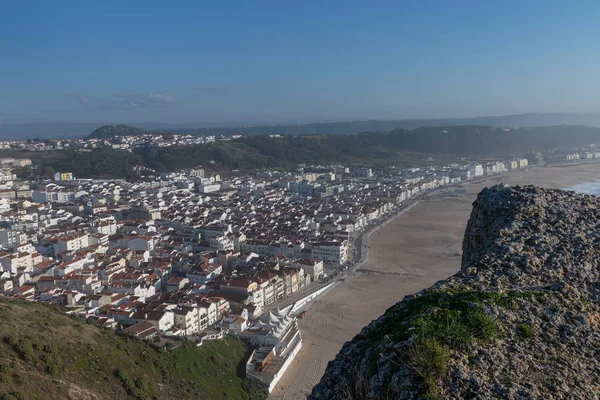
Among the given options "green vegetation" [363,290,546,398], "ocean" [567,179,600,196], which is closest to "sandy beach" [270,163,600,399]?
"ocean" [567,179,600,196]

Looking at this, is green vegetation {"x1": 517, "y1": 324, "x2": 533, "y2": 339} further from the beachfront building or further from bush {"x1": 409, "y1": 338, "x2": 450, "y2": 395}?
the beachfront building

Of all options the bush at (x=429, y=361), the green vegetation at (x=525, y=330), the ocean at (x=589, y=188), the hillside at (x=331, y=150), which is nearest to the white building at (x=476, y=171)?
the ocean at (x=589, y=188)

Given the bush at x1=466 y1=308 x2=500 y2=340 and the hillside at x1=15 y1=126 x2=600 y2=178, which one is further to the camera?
the hillside at x1=15 y1=126 x2=600 y2=178

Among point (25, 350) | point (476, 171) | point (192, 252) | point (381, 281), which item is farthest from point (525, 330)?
point (476, 171)

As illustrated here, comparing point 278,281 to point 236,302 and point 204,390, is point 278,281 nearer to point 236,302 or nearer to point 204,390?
point 236,302

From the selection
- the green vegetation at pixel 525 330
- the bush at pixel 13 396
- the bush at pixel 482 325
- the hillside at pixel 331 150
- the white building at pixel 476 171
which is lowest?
the white building at pixel 476 171

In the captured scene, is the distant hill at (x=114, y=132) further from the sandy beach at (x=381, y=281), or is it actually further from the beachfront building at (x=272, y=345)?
the beachfront building at (x=272, y=345)

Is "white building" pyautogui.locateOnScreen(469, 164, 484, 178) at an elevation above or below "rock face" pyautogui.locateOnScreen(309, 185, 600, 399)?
below
